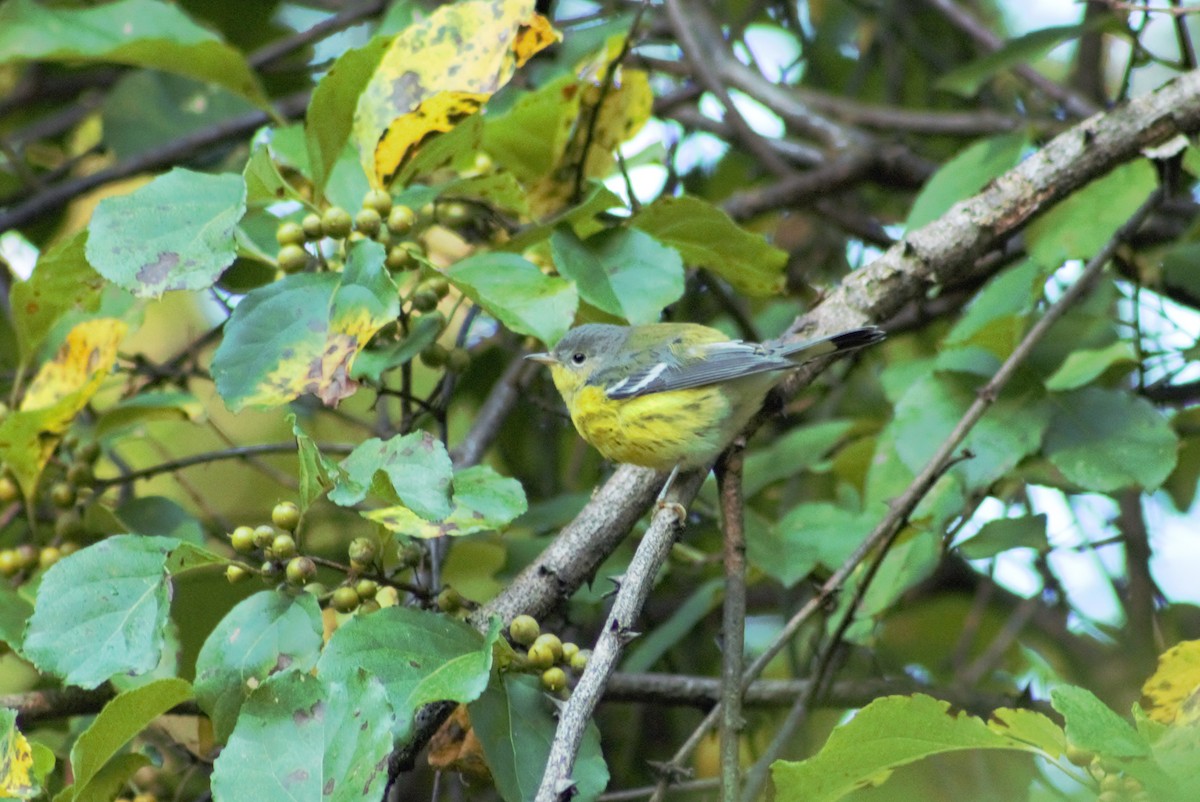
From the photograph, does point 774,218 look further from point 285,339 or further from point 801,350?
point 285,339

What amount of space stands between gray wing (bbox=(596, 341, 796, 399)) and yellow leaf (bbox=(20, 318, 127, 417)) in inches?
51.6

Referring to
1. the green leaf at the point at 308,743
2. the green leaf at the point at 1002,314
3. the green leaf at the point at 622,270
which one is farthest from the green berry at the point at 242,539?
the green leaf at the point at 1002,314

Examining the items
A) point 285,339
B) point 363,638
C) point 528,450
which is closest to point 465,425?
point 528,450

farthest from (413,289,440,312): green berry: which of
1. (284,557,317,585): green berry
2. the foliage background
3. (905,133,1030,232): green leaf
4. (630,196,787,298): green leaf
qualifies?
(905,133,1030,232): green leaf

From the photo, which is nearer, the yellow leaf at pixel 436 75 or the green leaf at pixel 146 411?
the yellow leaf at pixel 436 75

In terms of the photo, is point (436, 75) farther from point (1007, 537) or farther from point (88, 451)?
point (1007, 537)

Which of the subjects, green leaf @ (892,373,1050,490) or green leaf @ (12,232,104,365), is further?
green leaf @ (892,373,1050,490)

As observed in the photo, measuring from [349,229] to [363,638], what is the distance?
0.84 meters

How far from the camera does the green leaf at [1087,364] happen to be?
8.46 feet

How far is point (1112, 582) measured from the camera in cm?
376

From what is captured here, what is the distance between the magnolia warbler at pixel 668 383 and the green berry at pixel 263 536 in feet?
2.83

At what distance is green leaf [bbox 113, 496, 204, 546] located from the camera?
2.48 metres

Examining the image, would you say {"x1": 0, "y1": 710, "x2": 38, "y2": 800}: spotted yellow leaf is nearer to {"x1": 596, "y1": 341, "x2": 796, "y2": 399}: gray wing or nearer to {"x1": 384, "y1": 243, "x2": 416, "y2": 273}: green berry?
{"x1": 384, "y1": 243, "x2": 416, "y2": 273}: green berry

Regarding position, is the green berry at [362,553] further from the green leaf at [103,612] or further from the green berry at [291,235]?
the green berry at [291,235]
